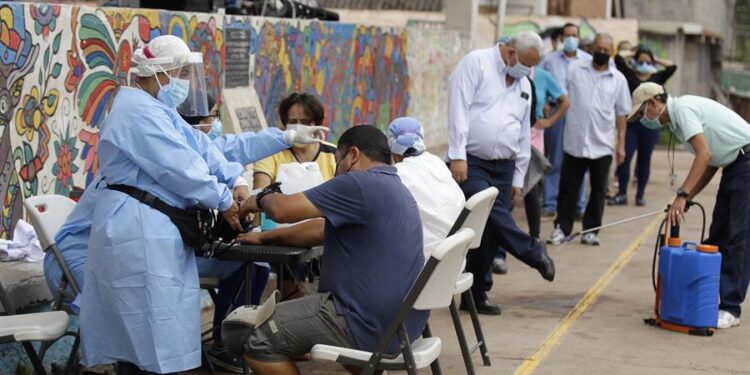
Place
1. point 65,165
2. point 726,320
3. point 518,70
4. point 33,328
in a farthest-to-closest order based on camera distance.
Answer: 1. point 518,70
2. point 726,320
3. point 65,165
4. point 33,328

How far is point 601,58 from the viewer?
12.2m

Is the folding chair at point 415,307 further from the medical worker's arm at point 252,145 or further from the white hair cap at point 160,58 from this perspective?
the medical worker's arm at point 252,145

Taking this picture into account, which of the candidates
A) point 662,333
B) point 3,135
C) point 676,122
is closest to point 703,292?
point 662,333

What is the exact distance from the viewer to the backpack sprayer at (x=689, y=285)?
8.04m

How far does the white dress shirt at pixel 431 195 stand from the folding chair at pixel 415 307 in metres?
0.95

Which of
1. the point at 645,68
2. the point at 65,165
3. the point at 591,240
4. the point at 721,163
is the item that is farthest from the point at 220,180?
the point at 645,68

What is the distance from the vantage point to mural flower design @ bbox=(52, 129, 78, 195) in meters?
7.66

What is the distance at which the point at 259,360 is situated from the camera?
17.9 feet

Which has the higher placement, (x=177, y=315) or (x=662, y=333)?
(x=177, y=315)

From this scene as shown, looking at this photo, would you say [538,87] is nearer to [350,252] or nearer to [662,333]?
[662,333]

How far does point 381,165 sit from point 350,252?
46 cm

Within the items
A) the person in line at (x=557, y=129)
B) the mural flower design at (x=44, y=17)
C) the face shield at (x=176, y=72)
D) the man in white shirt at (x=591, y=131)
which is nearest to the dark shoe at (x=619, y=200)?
the person in line at (x=557, y=129)

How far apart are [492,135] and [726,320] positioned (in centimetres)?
198

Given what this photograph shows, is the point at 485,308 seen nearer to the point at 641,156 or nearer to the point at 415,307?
the point at 415,307
